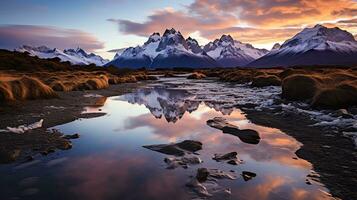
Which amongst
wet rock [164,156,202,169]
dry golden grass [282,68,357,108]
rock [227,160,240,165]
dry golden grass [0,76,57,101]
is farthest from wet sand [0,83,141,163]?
dry golden grass [282,68,357,108]

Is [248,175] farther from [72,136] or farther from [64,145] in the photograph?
[72,136]

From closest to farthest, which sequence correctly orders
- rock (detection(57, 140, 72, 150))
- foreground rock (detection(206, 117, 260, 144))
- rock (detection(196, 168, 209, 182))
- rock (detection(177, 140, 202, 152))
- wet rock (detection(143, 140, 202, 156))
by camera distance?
rock (detection(196, 168, 209, 182))
wet rock (detection(143, 140, 202, 156))
rock (detection(57, 140, 72, 150))
rock (detection(177, 140, 202, 152))
foreground rock (detection(206, 117, 260, 144))

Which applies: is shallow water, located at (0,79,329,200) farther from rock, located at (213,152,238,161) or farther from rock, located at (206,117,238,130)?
rock, located at (206,117,238,130)

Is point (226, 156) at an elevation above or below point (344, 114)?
below

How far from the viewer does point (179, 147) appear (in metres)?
11.3

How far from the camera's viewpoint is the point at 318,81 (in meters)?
24.4

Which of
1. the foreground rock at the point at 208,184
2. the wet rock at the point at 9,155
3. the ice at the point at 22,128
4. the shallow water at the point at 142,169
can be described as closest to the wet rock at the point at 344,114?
the shallow water at the point at 142,169

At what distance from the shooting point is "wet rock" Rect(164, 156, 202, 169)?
9364 millimetres

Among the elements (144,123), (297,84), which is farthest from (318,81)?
(144,123)

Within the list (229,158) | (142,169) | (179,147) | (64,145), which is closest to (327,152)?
(229,158)

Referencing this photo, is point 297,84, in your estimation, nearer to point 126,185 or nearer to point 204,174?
point 204,174

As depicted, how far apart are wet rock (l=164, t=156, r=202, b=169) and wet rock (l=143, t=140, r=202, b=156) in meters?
0.61

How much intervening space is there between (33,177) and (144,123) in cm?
886

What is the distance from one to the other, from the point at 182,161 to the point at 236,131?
4768 millimetres
